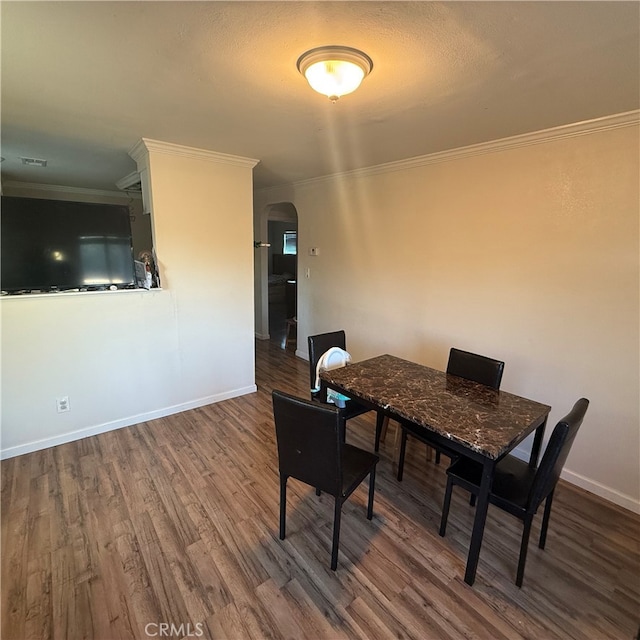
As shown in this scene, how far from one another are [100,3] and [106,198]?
5044 mm

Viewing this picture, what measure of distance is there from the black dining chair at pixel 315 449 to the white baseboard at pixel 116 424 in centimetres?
193

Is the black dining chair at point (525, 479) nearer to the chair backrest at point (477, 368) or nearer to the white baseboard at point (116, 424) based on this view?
the chair backrest at point (477, 368)

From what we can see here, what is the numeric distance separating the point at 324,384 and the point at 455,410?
831 mm

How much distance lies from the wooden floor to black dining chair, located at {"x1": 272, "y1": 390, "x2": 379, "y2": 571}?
280 millimetres

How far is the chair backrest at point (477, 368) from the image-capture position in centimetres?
224

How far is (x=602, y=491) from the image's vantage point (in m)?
2.35

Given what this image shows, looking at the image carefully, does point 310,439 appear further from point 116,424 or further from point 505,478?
point 116,424

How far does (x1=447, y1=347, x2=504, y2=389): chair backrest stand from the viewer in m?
2.24

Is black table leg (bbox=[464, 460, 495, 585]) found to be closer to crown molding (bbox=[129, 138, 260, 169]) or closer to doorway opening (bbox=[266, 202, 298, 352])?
crown molding (bbox=[129, 138, 260, 169])

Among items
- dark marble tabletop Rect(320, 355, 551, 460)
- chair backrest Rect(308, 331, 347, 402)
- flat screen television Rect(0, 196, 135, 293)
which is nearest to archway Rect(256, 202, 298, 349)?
flat screen television Rect(0, 196, 135, 293)

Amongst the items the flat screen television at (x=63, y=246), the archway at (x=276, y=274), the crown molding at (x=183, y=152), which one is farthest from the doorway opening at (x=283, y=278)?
the flat screen television at (x=63, y=246)

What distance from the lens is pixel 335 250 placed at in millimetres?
4188

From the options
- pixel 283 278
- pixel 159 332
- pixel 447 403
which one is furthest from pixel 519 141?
pixel 283 278

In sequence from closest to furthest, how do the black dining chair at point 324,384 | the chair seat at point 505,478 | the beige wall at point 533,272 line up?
1. the chair seat at point 505,478
2. the beige wall at point 533,272
3. the black dining chair at point 324,384
